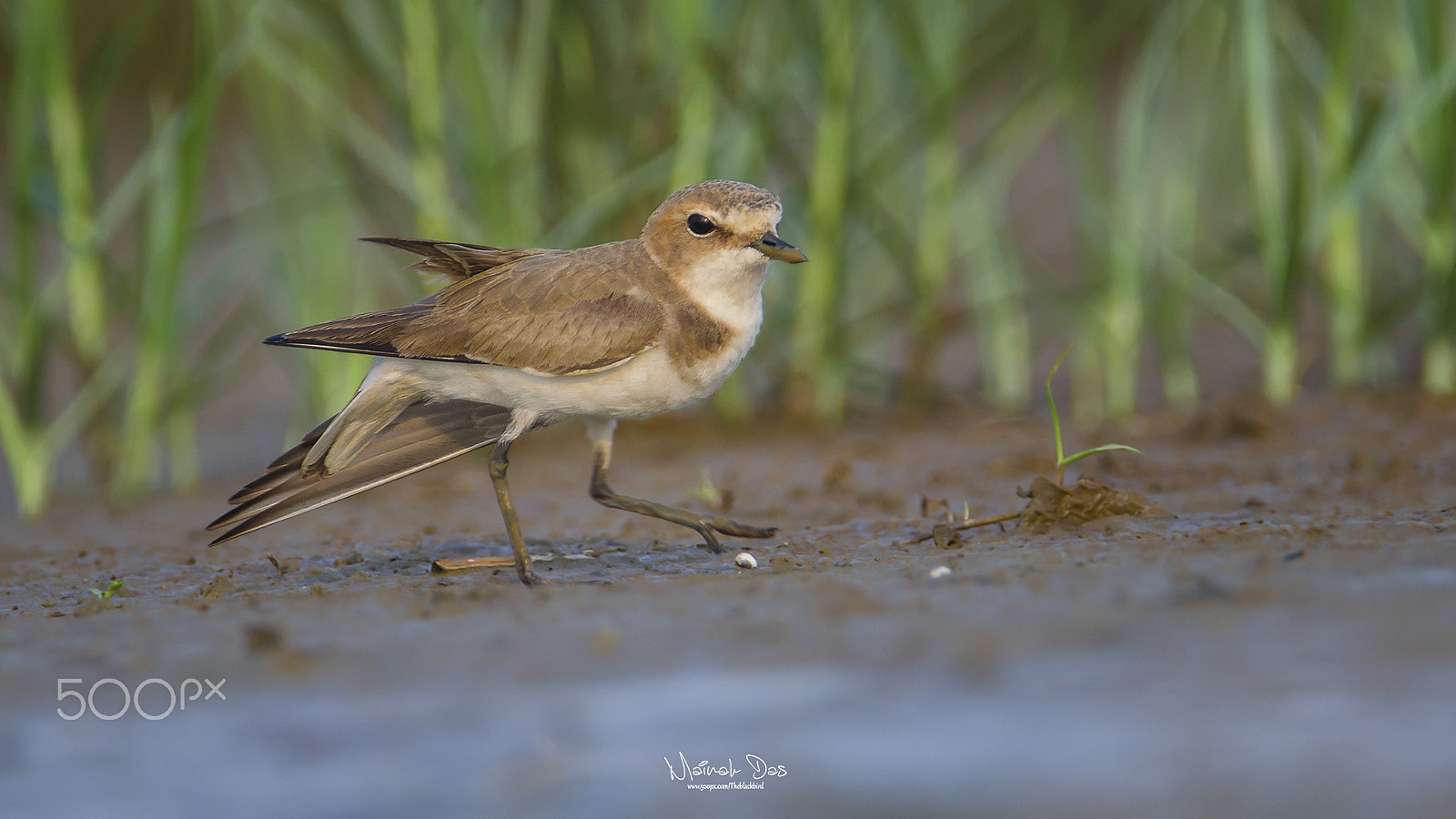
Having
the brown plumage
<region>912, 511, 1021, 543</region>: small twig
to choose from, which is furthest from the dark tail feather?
<region>912, 511, 1021, 543</region>: small twig

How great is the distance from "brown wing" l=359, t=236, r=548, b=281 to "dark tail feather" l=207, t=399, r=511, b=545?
15.5 inches

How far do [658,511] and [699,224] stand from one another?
2.82 ft

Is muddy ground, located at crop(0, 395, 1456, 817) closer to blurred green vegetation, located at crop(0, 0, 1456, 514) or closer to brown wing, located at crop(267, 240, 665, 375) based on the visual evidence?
brown wing, located at crop(267, 240, 665, 375)

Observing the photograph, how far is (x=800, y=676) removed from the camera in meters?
2.42

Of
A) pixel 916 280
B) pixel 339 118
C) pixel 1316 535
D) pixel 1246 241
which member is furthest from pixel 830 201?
pixel 1316 535

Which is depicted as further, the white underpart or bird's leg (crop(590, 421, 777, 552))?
bird's leg (crop(590, 421, 777, 552))

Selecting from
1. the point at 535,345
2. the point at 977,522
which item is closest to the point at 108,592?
the point at 535,345

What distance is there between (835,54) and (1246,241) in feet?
6.14

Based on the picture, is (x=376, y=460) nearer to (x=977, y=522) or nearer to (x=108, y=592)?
(x=108, y=592)


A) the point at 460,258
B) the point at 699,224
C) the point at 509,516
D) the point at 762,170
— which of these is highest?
the point at 762,170

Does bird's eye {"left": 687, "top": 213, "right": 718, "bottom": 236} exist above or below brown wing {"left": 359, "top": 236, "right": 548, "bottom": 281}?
above

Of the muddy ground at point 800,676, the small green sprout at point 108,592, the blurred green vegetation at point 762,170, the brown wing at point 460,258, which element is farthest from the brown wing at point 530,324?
the blurred green vegetation at point 762,170

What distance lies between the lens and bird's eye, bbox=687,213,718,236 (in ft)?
13.1

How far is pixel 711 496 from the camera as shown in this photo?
4.81 metres
